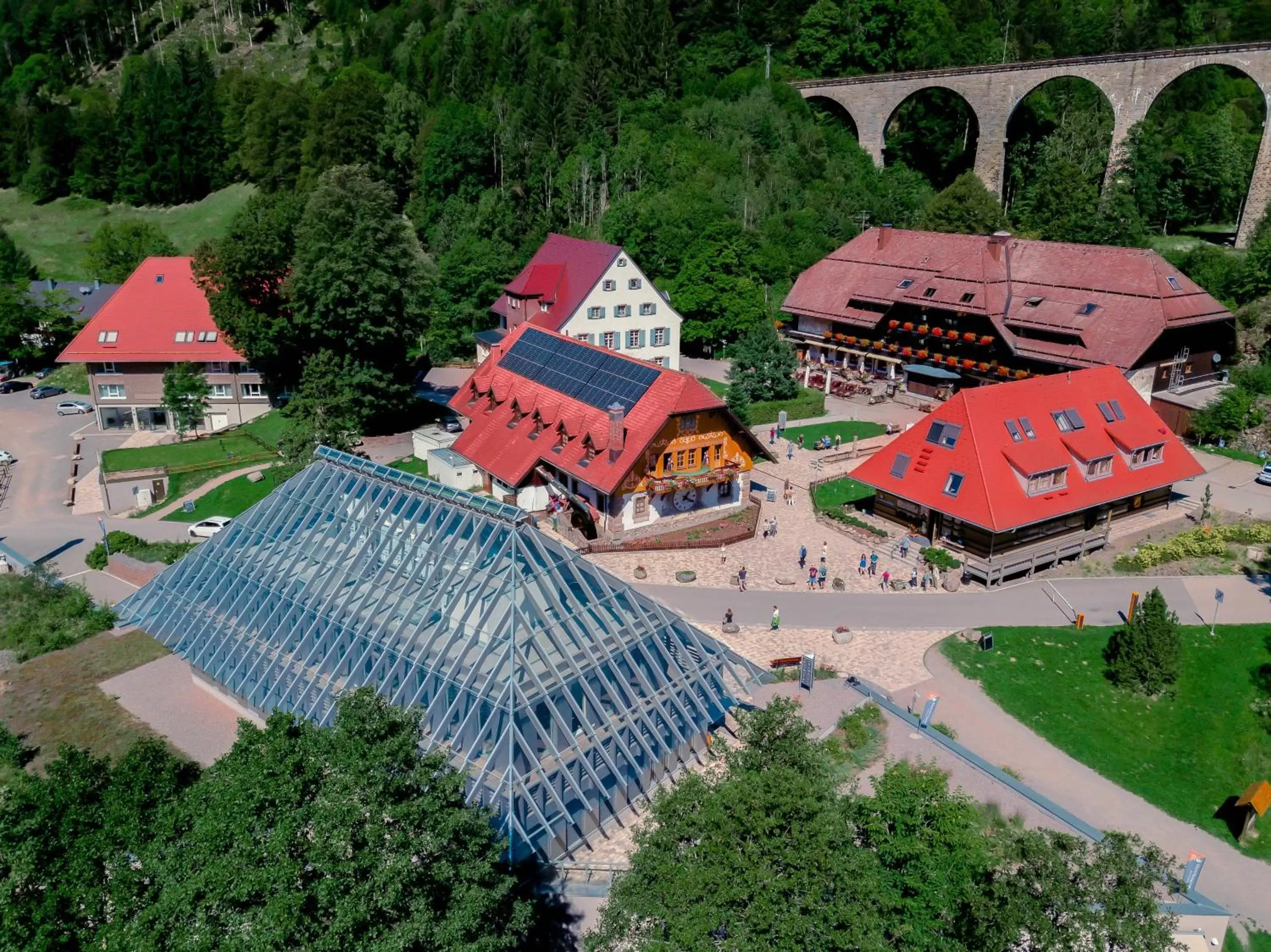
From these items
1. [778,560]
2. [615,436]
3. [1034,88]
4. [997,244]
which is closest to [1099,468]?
Result: [778,560]

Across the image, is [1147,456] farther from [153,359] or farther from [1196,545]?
[153,359]

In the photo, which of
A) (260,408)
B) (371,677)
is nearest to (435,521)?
(371,677)

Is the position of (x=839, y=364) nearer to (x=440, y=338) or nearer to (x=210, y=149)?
(x=440, y=338)

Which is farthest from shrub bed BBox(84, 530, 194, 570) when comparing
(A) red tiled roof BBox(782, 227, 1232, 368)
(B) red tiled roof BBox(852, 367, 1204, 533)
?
(A) red tiled roof BBox(782, 227, 1232, 368)

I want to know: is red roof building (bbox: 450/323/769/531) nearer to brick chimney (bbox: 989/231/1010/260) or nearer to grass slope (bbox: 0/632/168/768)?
grass slope (bbox: 0/632/168/768)

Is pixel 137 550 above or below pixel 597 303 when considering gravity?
below

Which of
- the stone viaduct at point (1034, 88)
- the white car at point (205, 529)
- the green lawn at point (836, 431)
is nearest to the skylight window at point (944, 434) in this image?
the green lawn at point (836, 431)
